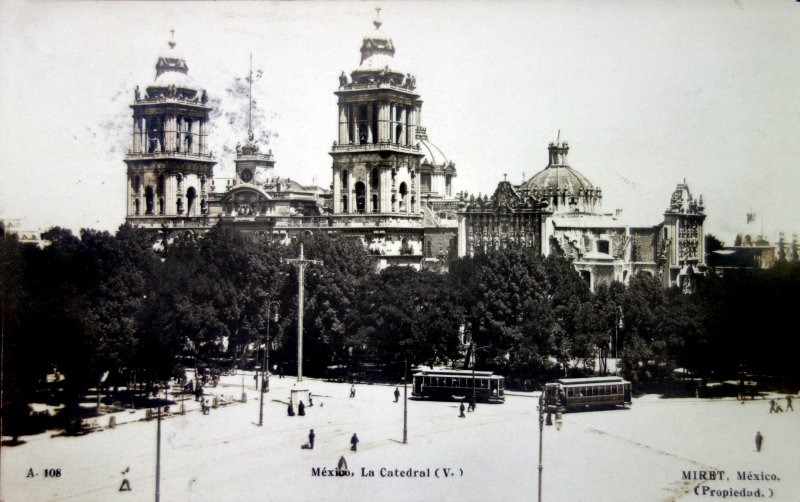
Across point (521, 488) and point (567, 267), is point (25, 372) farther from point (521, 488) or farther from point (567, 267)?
point (567, 267)

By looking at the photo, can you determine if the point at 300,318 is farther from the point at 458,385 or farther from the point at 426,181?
the point at 426,181

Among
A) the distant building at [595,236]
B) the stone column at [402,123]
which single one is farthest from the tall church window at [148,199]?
the distant building at [595,236]

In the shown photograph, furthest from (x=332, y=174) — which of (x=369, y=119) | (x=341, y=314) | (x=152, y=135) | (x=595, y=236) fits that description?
(x=595, y=236)

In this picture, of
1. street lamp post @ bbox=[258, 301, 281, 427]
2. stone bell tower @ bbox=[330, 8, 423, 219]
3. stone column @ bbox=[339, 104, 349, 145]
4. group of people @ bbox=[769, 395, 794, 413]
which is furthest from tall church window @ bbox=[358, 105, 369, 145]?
group of people @ bbox=[769, 395, 794, 413]

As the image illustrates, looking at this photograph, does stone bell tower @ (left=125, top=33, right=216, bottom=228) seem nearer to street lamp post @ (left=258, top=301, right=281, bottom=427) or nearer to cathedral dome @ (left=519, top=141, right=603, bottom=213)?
street lamp post @ (left=258, top=301, right=281, bottom=427)

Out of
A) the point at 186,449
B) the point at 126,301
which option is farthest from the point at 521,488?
the point at 126,301

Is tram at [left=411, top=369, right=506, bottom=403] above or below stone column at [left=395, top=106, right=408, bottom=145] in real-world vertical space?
below

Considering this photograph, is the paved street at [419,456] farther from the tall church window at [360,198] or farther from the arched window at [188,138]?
the arched window at [188,138]
